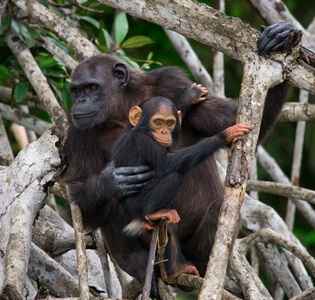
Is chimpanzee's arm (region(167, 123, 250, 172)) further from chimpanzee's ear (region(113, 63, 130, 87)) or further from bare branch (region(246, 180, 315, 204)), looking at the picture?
bare branch (region(246, 180, 315, 204))

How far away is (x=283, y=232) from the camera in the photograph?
5.70 metres

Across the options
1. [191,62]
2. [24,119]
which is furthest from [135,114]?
[191,62]

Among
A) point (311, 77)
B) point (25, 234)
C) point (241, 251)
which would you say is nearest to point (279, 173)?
point (241, 251)

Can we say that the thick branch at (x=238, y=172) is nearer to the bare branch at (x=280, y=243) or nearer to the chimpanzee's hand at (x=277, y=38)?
the chimpanzee's hand at (x=277, y=38)

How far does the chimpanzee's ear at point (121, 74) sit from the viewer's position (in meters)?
4.39

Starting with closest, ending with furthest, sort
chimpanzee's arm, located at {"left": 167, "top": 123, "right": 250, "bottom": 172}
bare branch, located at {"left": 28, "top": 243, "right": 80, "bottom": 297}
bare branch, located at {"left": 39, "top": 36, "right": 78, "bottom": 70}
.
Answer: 1. chimpanzee's arm, located at {"left": 167, "top": 123, "right": 250, "bottom": 172}
2. bare branch, located at {"left": 28, "top": 243, "right": 80, "bottom": 297}
3. bare branch, located at {"left": 39, "top": 36, "right": 78, "bottom": 70}

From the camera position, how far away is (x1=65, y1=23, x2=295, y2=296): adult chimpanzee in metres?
4.15

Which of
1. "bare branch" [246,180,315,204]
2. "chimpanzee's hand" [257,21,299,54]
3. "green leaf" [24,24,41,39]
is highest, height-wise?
"green leaf" [24,24,41,39]

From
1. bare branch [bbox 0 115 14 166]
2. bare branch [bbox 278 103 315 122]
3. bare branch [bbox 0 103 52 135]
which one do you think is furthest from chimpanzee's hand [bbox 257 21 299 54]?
bare branch [bbox 0 103 52 135]

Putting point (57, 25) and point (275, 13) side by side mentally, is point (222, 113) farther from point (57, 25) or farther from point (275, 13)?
point (275, 13)

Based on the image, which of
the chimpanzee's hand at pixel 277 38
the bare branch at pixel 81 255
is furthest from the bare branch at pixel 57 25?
the chimpanzee's hand at pixel 277 38

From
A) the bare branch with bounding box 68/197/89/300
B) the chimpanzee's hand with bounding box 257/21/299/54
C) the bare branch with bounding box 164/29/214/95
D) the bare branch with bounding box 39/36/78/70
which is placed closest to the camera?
the bare branch with bounding box 68/197/89/300

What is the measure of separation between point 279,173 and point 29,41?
11.1 feet

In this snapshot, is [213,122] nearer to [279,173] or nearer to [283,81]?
[283,81]
